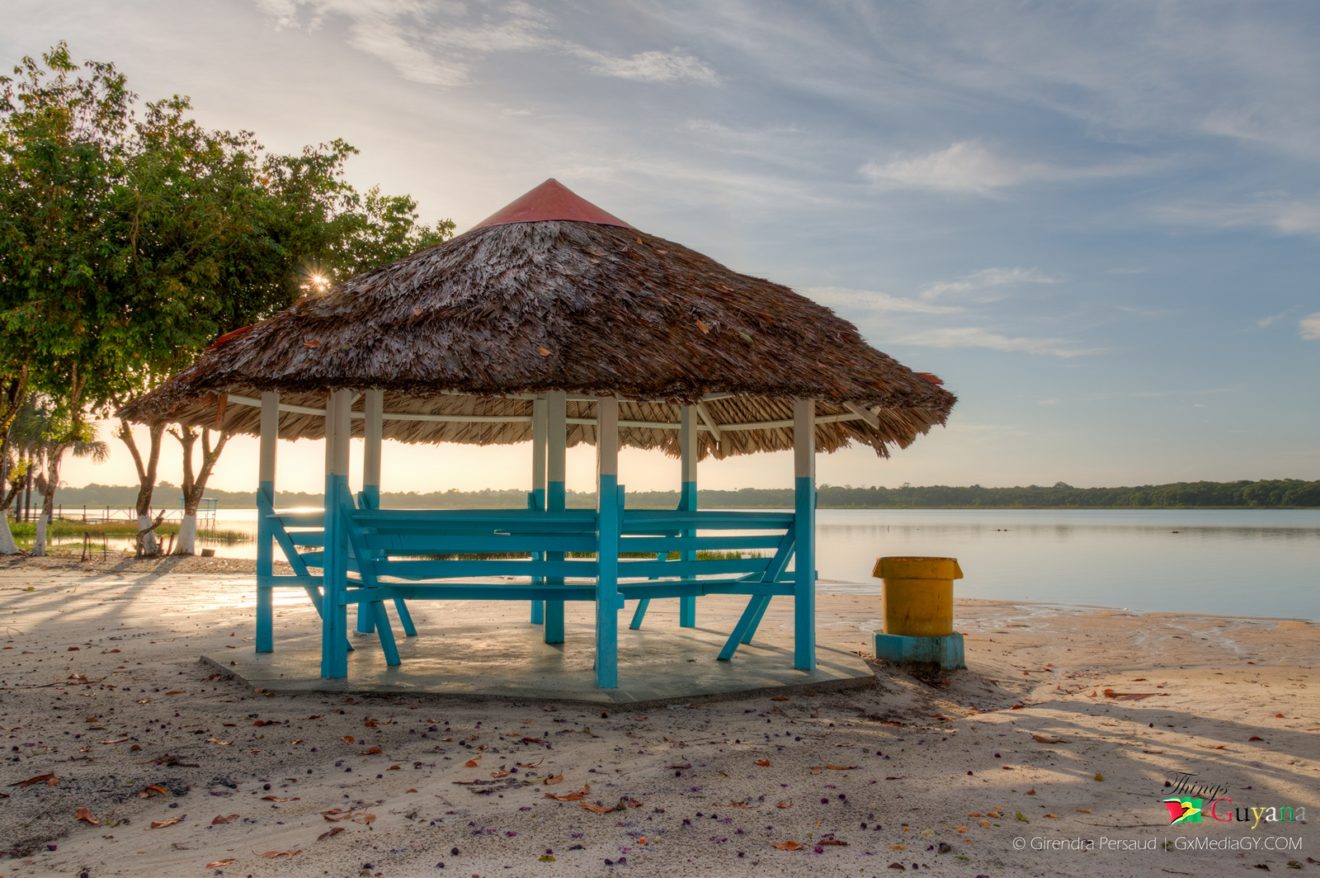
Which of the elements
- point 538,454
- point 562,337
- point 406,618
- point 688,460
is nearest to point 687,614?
point 688,460

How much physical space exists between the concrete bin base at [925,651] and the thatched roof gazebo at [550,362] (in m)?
1.35

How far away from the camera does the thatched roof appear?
6.86 metres

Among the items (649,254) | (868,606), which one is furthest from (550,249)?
(868,606)

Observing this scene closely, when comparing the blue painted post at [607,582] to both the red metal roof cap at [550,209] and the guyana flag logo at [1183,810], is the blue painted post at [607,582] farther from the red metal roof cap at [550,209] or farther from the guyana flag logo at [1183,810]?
the guyana flag logo at [1183,810]

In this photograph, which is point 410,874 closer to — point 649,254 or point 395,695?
point 395,695

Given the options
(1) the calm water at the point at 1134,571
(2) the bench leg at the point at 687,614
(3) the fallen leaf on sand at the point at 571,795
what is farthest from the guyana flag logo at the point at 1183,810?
(1) the calm water at the point at 1134,571

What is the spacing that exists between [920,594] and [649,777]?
4572 mm

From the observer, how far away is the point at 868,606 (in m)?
15.5

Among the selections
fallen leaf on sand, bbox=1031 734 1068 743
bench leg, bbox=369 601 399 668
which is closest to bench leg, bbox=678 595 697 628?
bench leg, bbox=369 601 399 668

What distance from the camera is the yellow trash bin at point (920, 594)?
8852 millimetres

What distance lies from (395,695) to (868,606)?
32.8 feet

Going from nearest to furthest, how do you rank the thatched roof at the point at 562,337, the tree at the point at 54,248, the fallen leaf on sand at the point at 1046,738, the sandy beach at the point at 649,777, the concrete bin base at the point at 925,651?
the sandy beach at the point at 649,777 → the fallen leaf on sand at the point at 1046,738 → the thatched roof at the point at 562,337 → the concrete bin base at the point at 925,651 → the tree at the point at 54,248

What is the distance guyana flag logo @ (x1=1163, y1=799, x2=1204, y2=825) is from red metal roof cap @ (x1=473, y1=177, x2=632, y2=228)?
6.59 m

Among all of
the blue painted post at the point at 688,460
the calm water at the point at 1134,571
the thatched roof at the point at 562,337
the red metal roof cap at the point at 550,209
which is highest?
the red metal roof cap at the point at 550,209
